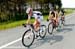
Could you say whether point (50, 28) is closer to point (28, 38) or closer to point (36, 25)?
point (36, 25)

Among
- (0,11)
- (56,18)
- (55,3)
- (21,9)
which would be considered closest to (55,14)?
(56,18)

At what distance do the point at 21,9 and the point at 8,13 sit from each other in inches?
222

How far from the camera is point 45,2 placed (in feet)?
168

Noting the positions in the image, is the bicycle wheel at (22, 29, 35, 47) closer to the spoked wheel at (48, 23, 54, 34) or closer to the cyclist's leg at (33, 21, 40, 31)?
the cyclist's leg at (33, 21, 40, 31)

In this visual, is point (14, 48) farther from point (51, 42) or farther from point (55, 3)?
point (55, 3)

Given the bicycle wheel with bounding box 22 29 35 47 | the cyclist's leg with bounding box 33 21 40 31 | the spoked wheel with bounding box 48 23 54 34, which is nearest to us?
the bicycle wheel with bounding box 22 29 35 47

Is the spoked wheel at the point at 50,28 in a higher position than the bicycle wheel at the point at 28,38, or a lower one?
lower

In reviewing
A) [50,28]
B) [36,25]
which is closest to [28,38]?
[36,25]

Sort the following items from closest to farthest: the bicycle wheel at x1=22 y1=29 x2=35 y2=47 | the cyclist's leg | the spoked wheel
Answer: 1. the bicycle wheel at x1=22 y1=29 x2=35 y2=47
2. the cyclist's leg
3. the spoked wheel

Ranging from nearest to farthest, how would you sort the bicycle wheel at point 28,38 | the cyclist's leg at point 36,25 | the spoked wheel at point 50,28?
the bicycle wheel at point 28,38, the cyclist's leg at point 36,25, the spoked wheel at point 50,28

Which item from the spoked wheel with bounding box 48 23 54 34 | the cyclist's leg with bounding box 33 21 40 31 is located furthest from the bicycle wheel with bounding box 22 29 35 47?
the spoked wheel with bounding box 48 23 54 34

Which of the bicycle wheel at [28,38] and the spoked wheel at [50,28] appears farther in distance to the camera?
the spoked wheel at [50,28]

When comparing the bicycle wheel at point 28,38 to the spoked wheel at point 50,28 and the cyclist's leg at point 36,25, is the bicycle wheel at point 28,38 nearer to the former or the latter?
the cyclist's leg at point 36,25

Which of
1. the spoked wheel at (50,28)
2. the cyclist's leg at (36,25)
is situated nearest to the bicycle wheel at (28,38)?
the cyclist's leg at (36,25)
